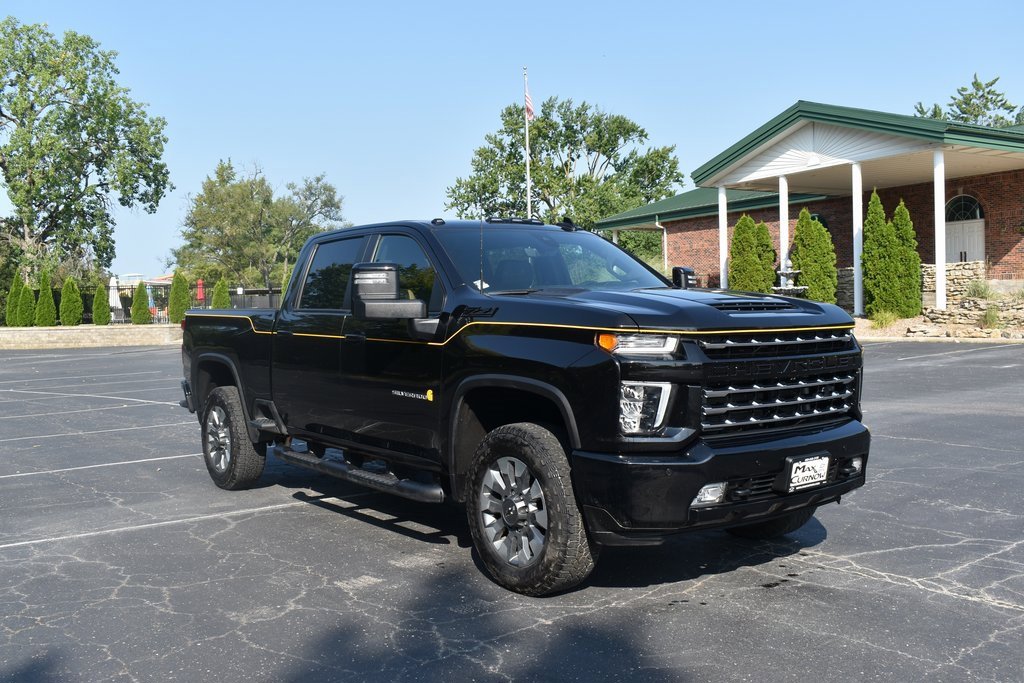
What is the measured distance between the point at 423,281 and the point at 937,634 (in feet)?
11.1

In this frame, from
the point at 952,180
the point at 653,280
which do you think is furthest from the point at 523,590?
the point at 952,180

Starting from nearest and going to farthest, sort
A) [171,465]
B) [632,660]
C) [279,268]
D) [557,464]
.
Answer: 1. [632,660]
2. [557,464]
3. [171,465]
4. [279,268]

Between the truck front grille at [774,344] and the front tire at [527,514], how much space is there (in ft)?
3.10

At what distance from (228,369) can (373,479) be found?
2590mm

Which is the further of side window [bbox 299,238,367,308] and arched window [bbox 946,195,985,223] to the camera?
arched window [bbox 946,195,985,223]

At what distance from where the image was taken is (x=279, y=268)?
90.1 metres

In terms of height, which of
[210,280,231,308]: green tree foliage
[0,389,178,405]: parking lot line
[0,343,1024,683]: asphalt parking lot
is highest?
[210,280,231,308]: green tree foliage

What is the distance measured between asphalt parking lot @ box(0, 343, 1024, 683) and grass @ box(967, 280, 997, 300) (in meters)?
17.7

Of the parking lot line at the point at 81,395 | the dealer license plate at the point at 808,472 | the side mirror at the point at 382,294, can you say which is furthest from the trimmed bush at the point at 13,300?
the dealer license plate at the point at 808,472

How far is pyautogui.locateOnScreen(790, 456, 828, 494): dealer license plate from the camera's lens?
462 centimetres

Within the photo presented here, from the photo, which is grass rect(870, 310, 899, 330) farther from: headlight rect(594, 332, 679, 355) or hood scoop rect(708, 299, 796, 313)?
headlight rect(594, 332, 679, 355)

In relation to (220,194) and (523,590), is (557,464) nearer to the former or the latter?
(523,590)

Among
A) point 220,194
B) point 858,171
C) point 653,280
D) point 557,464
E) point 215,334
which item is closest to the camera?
point 557,464

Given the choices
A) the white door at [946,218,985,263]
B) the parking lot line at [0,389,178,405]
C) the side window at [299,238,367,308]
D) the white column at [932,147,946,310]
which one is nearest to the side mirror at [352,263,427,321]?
the side window at [299,238,367,308]
